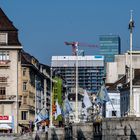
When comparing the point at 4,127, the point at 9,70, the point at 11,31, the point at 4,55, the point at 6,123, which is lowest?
the point at 4,127

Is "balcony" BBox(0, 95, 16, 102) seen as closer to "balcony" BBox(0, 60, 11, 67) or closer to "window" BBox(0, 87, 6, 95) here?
"window" BBox(0, 87, 6, 95)

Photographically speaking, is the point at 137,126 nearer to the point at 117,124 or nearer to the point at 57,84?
the point at 117,124

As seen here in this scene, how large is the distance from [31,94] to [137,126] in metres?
101

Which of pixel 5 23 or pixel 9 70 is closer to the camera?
pixel 9 70

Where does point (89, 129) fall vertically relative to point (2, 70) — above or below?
below

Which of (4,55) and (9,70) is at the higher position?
(4,55)

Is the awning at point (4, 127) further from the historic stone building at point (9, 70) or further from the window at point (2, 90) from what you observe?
the window at point (2, 90)

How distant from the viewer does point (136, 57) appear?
5999 inches

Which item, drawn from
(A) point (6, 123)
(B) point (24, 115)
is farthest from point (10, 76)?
(B) point (24, 115)

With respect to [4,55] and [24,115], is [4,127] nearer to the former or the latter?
[4,55]

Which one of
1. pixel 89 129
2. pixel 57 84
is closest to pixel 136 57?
pixel 57 84

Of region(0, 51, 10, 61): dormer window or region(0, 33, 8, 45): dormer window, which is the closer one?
region(0, 33, 8, 45): dormer window

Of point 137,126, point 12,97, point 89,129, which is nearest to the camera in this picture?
point 137,126

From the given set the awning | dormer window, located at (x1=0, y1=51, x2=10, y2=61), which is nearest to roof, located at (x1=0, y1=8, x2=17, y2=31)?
dormer window, located at (x1=0, y1=51, x2=10, y2=61)
